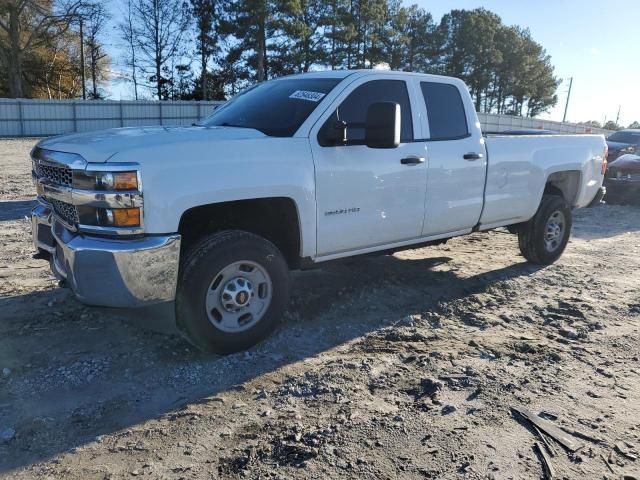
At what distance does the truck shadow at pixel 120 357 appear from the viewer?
3289 millimetres

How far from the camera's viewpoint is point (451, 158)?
5.36 metres

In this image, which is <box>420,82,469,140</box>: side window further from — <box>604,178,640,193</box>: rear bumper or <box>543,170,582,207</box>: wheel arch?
<box>604,178,640,193</box>: rear bumper

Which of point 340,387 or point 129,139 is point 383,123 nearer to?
point 129,139

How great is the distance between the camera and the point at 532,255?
6906 mm

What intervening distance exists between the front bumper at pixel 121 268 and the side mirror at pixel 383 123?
1.68 metres

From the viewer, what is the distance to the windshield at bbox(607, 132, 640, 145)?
50.7 feet

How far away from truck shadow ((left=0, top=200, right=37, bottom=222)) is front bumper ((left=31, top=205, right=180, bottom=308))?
17.6 feet

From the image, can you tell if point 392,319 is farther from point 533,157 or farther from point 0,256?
point 0,256

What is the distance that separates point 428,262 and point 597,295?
1.89 metres

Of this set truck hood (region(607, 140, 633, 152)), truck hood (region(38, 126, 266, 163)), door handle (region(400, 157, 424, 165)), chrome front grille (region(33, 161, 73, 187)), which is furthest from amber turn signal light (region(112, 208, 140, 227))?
truck hood (region(607, 140, 633, 152))

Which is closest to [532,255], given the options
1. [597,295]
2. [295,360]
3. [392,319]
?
[597,295]

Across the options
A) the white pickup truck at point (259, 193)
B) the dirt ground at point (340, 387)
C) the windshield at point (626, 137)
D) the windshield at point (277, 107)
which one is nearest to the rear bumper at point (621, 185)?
the windshield at point (626, 137)

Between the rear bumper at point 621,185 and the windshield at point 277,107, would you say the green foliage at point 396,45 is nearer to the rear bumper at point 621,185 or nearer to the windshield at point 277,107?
the rear bumper at point 621,185

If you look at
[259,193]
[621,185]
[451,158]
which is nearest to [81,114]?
[621,185]
